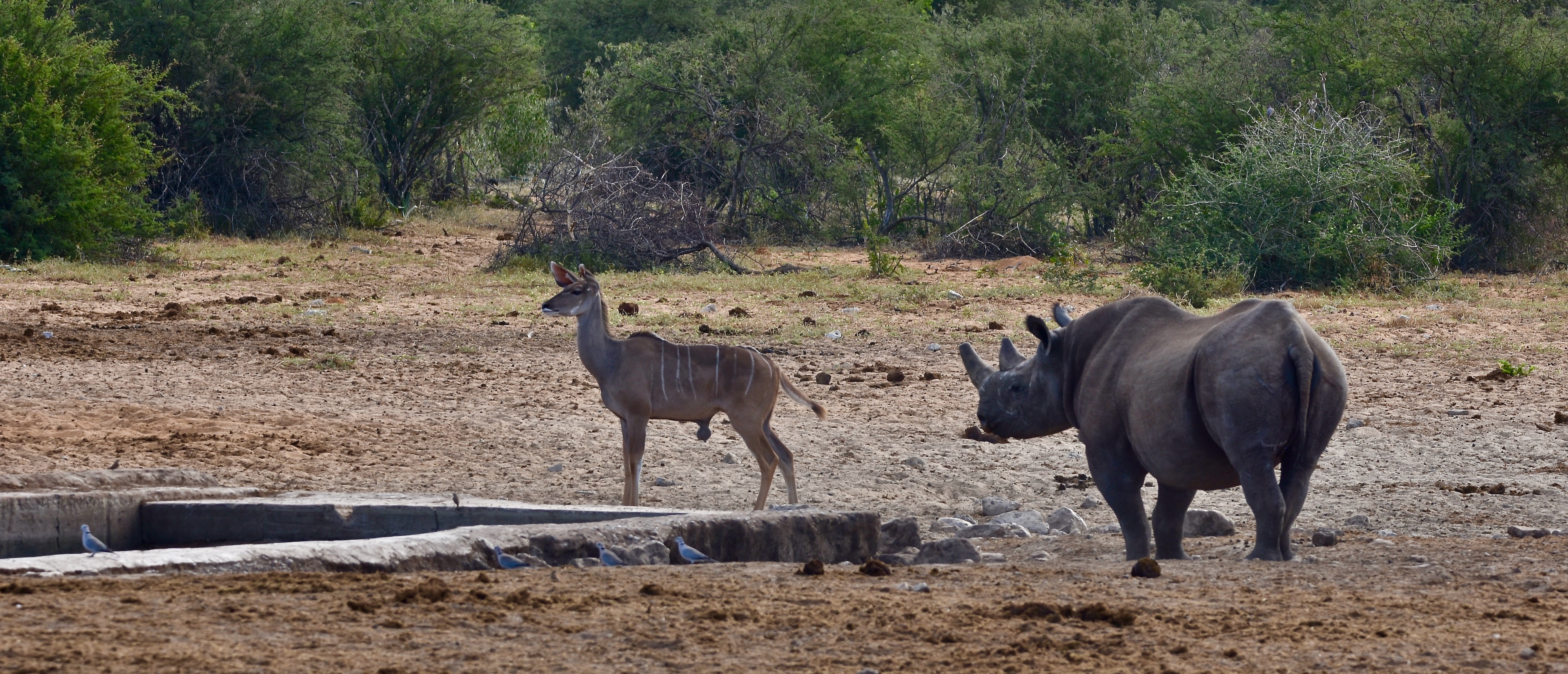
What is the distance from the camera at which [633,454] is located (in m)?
8.17

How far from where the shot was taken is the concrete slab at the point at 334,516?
6633 millimetres

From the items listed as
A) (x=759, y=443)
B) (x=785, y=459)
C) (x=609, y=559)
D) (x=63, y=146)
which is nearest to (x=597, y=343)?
(x=759, y=443)

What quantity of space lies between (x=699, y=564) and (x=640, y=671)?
1.74 metres

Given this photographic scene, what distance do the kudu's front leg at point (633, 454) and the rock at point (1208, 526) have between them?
278 cm

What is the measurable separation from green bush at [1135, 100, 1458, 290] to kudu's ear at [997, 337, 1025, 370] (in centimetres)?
1051

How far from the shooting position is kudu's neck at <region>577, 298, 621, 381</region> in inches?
337

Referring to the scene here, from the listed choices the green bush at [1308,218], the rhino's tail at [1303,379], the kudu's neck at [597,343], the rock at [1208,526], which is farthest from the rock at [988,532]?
the green bush at [1308,218]

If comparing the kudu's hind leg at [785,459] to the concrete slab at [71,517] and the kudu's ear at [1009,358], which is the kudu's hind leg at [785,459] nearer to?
the kudu's ear at [1009,358]

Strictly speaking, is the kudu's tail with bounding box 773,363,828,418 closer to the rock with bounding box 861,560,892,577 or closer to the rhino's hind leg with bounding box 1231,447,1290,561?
the rhino's hind leg with bounding box 1231,447,1290,561

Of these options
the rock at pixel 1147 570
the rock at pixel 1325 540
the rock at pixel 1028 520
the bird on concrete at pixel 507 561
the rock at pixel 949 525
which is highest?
the rock at pixel 1147 570

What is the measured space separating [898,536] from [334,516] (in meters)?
2.48

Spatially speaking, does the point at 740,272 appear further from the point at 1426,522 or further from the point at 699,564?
the point at 699,564

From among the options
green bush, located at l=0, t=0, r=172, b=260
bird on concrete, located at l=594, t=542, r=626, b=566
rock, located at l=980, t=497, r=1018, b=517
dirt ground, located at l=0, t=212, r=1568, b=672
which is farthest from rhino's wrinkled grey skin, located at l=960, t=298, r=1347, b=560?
green bush, located at l=0, t=0, r=172, b=260

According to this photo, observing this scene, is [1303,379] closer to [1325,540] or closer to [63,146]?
[1325,540]
